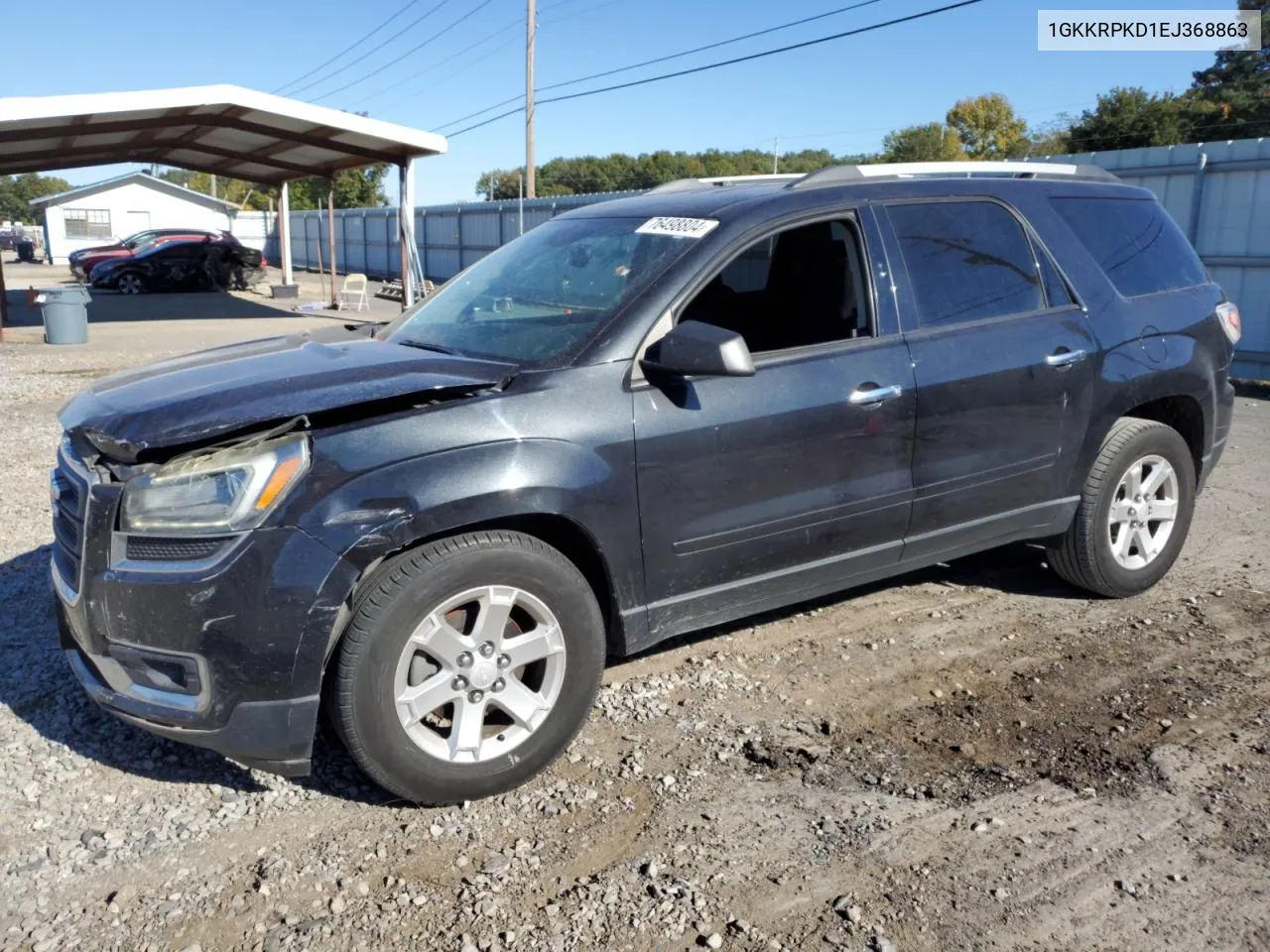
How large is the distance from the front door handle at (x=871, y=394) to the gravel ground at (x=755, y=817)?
1134mm

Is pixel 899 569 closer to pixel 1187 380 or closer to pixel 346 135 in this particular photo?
pixel 1187 380

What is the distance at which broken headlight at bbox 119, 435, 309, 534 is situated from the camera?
3.01 metres

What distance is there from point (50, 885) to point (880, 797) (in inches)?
96.1

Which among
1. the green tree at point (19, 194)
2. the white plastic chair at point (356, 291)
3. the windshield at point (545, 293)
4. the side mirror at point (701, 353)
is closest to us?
the side mirror at point (701, 353)

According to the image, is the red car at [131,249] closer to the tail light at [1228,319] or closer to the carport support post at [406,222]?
the carport support post at [406,222]

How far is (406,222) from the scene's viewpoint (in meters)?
20.0

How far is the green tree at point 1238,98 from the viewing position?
44.6 metres

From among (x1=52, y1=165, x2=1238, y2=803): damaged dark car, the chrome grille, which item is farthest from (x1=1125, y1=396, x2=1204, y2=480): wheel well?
the chrome grille

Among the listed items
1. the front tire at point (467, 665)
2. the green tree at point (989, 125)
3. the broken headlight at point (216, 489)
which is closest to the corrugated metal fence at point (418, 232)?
the front tire at point (467, 665)

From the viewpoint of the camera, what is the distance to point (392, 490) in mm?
Answer: 3084

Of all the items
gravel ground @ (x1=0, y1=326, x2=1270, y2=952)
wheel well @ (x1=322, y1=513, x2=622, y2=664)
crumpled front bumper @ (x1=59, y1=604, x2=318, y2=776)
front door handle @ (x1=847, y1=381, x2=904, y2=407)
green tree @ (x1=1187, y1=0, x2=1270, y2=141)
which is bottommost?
gravel ground @ (x1=0, y1=326, x2=1270, y2=952)

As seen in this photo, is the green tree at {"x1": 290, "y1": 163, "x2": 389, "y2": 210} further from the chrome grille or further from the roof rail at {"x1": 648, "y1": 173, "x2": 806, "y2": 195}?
the chrome grille

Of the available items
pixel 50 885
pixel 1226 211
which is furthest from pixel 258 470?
pixel 1226 211

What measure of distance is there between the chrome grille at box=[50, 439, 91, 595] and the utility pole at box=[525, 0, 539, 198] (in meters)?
27.8
